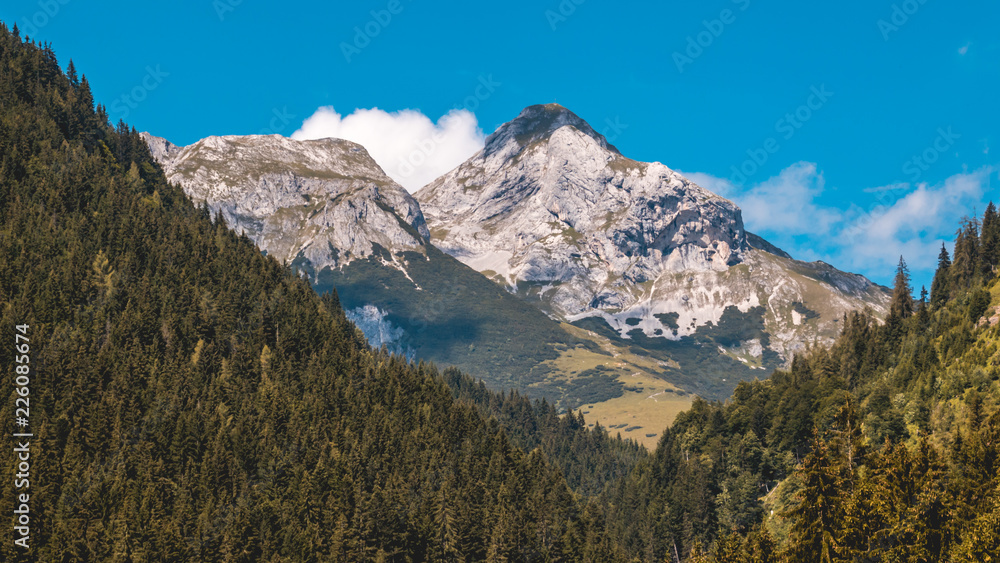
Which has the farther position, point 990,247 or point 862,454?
point 990,247

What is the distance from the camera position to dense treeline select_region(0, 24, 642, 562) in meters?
115

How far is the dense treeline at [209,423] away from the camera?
11506 cm

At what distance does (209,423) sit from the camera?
140125mm

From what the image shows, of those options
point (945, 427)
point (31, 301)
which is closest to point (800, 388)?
point (945, 427)

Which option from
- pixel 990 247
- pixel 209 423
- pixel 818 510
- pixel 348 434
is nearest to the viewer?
pixel 818 510

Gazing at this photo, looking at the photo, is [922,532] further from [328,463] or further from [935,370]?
[328,463]

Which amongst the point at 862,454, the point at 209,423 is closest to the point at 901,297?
the point at 862,454

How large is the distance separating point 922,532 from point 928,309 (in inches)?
5088

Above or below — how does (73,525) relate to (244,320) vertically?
below

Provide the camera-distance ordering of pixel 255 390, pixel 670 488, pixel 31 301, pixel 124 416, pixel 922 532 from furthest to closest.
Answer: pixel 670 488
pixel 255 390
pixel 31 301
pixel 124 416
pixel 922 532

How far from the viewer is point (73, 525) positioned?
10662 centimetres

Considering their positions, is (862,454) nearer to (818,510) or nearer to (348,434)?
(818,510)

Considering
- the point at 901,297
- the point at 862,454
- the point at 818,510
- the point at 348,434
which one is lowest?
the point at 818,510

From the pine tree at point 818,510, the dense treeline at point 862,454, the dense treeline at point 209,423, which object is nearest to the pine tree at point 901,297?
the dense treeline at point 862,454
